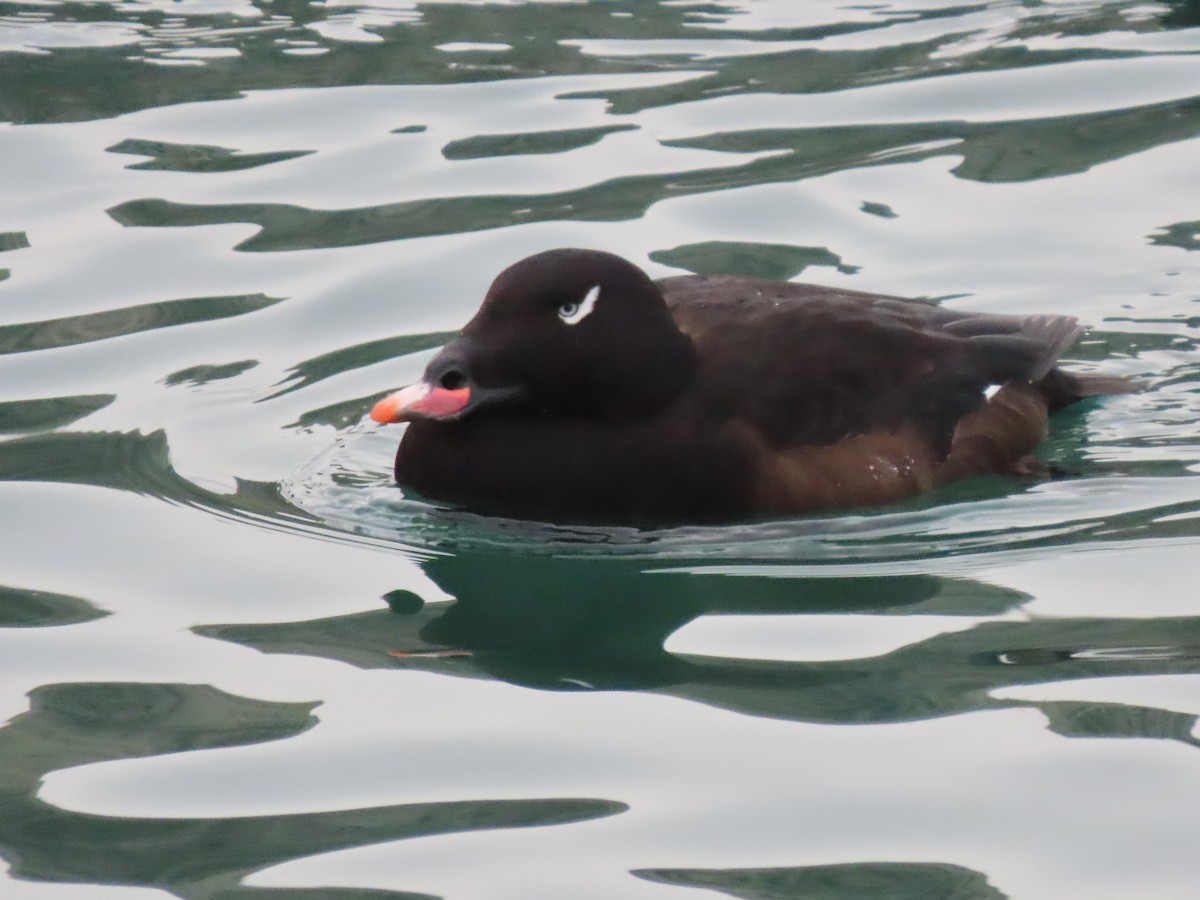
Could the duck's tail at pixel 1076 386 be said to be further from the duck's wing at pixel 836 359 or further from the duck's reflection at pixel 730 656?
the duck's reflection at pixel 730 656

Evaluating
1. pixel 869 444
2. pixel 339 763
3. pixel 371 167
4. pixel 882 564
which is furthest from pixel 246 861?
pixel 371 167

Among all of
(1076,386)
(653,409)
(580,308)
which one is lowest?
(1076,386)

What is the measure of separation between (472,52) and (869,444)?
217 inches

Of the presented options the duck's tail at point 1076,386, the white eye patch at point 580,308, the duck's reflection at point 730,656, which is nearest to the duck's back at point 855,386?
the duck's tail at point 1076,386

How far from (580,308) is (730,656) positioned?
1520mm

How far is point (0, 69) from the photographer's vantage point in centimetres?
1055

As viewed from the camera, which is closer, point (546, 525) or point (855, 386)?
point (546, 525)

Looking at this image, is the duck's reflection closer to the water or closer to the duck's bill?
the water

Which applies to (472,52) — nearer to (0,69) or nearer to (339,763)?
(0,69)

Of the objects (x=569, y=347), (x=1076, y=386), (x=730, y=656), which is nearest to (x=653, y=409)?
(x=569, y=347)

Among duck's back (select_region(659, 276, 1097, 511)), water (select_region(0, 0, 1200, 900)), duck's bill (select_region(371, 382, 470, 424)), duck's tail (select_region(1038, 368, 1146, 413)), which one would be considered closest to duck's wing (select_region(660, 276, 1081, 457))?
duck's back (select_region(659, 276, 1097, 511))

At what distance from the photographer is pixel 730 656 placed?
→ 15.8 ft

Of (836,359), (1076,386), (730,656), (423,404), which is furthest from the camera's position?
(1076,386)

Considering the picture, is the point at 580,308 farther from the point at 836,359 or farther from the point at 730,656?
the point at 730,656
